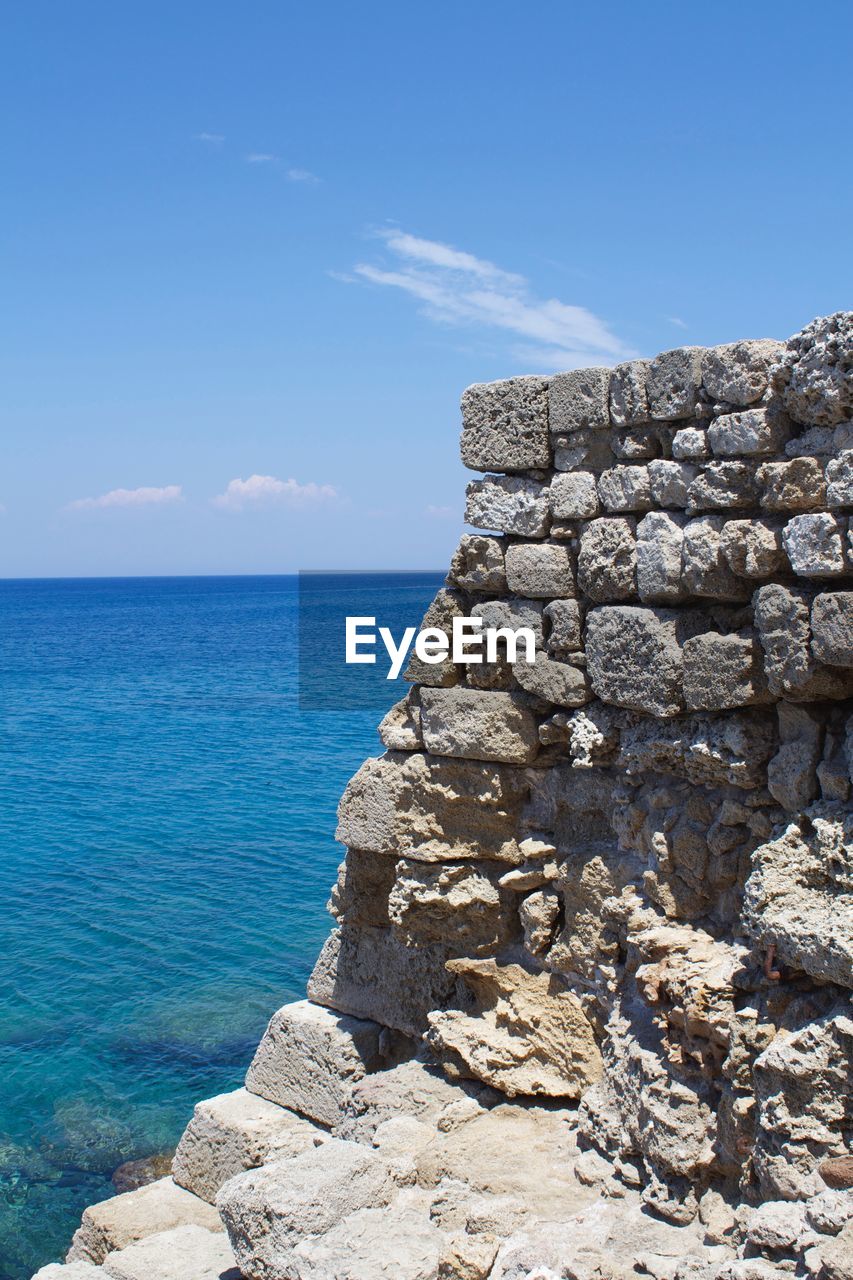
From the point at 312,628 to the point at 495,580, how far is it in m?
75.4

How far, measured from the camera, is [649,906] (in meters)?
5.49

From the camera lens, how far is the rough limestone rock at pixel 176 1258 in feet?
18.9

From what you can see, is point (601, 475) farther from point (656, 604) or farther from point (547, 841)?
point (547, 841)

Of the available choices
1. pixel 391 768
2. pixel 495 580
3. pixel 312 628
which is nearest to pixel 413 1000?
pixel 391 768

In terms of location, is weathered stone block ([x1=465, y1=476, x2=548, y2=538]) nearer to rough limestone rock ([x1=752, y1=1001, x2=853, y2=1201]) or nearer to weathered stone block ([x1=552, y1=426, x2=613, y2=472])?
weathered stone block ([x1=552, y1=426, x2=613, y2=472])

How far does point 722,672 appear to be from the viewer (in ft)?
16.4

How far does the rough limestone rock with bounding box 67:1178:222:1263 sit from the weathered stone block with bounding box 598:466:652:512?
4407 millimetres

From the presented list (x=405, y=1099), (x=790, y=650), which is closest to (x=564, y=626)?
(x=790, y=650)

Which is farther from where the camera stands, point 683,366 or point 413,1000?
point 413,1000

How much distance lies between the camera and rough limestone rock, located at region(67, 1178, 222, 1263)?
656cm

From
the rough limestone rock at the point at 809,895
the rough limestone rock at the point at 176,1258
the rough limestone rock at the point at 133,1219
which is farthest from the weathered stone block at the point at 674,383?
the rough limestone rock at the point at 133,1219

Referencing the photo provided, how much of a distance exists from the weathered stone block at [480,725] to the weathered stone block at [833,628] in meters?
1.87

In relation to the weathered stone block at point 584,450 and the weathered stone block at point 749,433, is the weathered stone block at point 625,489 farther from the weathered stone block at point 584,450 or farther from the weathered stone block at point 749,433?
the weathered stone block at point 749,433

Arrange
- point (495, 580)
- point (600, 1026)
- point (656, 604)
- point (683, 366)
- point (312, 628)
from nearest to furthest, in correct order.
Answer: point (683, 366) → point (656, 604) → point (600, 1026) → point (495, 580) → point (312, 628)
